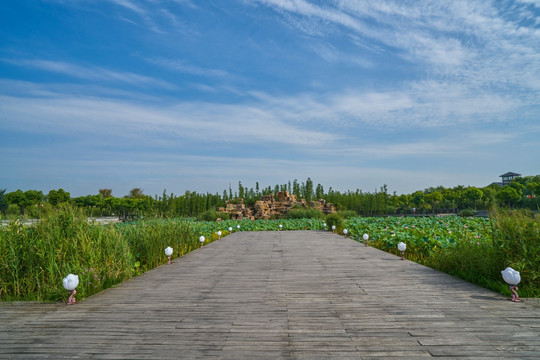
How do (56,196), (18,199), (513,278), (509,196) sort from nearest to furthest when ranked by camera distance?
1. (513,278)
2. (18,199)
3. (56,196)
4. (509,196)

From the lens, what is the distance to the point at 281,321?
306 cm

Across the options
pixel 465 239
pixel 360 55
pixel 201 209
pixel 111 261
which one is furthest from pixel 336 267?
pixel 201 209

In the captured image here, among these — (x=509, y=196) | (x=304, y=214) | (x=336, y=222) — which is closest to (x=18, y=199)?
(x=304, y=214)

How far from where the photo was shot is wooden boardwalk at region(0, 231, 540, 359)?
244 cm

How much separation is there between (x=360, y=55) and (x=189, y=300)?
9.30 meters

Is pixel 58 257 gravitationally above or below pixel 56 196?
below

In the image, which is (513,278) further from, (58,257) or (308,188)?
(308,188)

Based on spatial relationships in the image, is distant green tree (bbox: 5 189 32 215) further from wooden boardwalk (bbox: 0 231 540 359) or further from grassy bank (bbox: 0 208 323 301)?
wooden boardwalk (bbox: 0 231 540 359)

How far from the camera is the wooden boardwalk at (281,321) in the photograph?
2.44m

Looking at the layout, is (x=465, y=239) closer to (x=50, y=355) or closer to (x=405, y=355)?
(x=405, y=355)

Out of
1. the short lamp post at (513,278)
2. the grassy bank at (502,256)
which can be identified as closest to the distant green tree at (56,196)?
the grassy bank at (502,256)

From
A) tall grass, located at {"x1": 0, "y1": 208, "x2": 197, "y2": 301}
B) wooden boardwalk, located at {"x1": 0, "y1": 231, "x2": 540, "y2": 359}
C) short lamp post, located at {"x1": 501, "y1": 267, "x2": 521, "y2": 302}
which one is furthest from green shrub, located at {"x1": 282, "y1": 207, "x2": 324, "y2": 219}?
short lamp post, located at {"x1": 501, "y1": 267, "x2": 521, "y2": 302}

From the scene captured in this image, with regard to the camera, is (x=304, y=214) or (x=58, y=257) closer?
(x=58, y=257)

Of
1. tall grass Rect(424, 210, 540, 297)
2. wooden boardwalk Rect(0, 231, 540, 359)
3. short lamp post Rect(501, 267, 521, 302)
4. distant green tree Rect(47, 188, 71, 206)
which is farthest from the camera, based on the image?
distant green tree Rect(47, 188, 71, 206)
